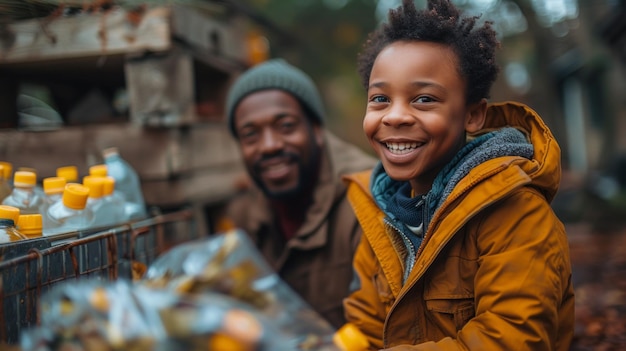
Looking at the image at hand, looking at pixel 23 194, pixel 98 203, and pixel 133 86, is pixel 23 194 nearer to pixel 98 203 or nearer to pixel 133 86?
pixel 98 203

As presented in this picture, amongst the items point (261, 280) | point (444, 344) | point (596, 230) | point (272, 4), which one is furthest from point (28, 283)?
point (272, 4)

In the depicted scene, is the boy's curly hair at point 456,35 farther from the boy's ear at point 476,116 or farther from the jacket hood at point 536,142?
the jacket hood at point 536,142

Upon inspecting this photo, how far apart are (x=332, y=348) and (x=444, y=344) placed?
37cm

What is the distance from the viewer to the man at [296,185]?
2.90m

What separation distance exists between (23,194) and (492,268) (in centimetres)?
156

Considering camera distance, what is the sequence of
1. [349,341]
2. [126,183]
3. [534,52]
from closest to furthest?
[349,341] → [126,183] → [534,52]

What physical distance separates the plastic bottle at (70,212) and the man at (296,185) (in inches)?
48.4

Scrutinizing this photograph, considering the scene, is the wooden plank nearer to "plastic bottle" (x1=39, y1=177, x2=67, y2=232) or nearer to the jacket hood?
"plastic bottle" (x1=39, y1=177, x2=67, y2=232)

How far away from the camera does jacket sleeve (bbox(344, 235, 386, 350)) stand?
6.42 feet

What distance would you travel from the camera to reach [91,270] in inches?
66.2

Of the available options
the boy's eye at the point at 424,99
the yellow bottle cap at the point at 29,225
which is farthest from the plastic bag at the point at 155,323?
the boy's eye at the point at 424,99

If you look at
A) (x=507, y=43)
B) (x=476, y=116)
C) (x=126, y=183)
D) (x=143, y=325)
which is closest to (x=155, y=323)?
(x=143, y=325)

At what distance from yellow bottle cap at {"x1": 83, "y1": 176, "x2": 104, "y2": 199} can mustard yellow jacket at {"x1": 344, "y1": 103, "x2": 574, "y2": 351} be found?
3.24 ft

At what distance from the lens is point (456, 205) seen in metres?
1.59
